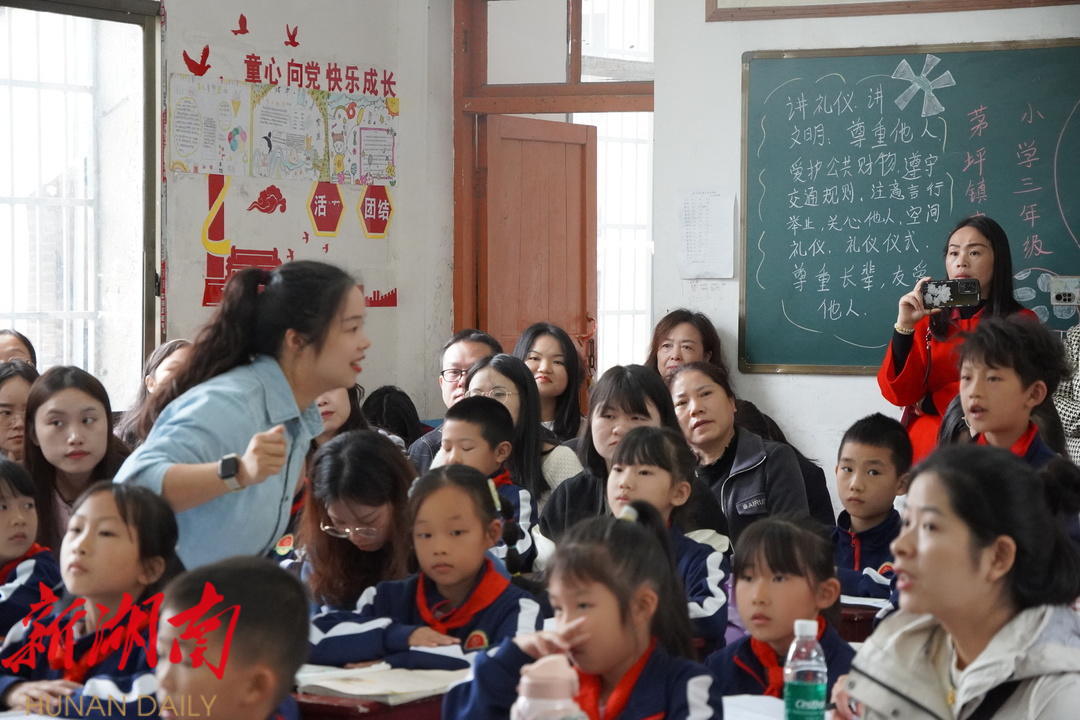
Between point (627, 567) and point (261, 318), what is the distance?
838mm

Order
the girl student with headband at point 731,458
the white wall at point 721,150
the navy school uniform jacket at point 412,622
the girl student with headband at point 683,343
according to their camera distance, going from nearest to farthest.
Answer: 1. the navy school uniform jacket at point 412,622
2. the girl student with headband at point 731,458
3. the girl student with headband at point 683,343
4. the white wall at point 721,150

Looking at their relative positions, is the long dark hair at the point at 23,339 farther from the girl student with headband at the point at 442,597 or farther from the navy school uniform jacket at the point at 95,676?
the girl student with headband at the point at 442,597

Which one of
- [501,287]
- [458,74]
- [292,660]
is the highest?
[458,74]

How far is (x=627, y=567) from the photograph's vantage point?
188cm

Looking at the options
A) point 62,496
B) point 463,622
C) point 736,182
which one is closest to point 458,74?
point 736,182

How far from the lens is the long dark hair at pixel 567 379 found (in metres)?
4.24

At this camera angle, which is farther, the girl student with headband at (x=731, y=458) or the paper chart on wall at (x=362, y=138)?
the paper chart on wall at (x=362, y=138)

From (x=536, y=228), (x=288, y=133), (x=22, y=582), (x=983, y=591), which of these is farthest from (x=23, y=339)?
(x=983, y=591)

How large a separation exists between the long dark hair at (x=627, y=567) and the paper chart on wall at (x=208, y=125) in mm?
3464

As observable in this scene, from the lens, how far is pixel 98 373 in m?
4.88

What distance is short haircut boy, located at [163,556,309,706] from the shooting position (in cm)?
164

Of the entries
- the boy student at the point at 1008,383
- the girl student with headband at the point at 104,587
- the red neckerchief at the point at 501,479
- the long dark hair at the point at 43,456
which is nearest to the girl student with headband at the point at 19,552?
the long dark hair at the point at 43,456

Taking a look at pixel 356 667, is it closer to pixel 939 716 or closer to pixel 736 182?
pixel 939 716

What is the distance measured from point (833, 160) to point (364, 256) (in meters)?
2.06
